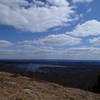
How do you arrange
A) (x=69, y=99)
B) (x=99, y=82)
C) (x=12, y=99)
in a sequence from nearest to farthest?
1. (x=12, y=99)
2. (x=69, y=99)
3. (x=99, y=82)

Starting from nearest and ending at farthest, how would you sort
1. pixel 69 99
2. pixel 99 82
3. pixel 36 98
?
pixel 36 98, pixel 69 99, pixel 99 82

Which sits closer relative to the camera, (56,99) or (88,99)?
(56,99)

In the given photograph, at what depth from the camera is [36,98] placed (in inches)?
426

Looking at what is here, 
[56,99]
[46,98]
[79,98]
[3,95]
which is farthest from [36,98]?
[79,98]

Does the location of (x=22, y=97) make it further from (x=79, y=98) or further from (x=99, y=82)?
(x=99, y=82)

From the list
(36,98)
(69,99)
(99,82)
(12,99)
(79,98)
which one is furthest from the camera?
(99,82)

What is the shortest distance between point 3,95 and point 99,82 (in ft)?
64.5

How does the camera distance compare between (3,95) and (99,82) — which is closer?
(3,95)

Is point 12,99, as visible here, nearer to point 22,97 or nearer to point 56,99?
point 22,97

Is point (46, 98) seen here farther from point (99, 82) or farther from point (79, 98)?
point (99, 82)

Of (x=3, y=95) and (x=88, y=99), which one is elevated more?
(x=3, y=95)

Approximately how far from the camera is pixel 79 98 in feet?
41.5

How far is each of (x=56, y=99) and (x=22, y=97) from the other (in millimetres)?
2722

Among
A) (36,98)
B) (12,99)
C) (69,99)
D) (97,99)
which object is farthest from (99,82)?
(12,99)
